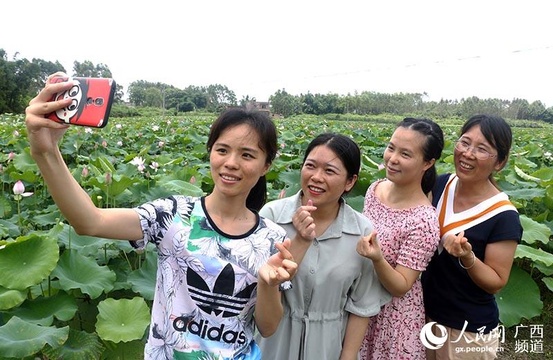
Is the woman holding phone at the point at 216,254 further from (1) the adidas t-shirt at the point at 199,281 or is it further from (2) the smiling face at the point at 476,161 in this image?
(2) the smiling face at the point at 476,161

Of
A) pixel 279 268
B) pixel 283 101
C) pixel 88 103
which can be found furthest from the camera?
pixel 283 101

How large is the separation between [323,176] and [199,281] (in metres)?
0.49

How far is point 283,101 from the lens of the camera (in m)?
40.0

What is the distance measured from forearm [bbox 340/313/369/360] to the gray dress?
0.08 feet

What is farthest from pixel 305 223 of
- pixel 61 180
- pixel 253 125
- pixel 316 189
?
pixel 61 180

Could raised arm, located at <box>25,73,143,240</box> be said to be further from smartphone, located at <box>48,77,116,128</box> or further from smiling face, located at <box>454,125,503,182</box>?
smiling face, located at <box>454,125,503,182</box>

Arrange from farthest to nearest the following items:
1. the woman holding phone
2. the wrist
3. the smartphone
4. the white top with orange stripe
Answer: the white top with orange stripe, the wrist, the woman holding phone, the smartphone

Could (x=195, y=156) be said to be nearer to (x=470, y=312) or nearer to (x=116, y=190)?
(x=116, y=190)

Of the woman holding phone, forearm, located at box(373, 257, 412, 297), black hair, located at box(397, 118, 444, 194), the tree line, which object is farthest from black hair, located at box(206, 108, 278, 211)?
the tree line

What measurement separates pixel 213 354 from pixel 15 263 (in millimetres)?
1376

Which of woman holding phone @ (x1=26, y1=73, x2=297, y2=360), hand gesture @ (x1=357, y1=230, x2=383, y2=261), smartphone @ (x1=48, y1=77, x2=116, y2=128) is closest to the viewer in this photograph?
smartphone @ (x1=48, y1=77, x2=116, y2=128)

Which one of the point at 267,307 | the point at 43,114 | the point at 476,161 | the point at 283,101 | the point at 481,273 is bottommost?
the point at 283,101

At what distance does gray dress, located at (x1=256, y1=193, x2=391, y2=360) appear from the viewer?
144cm

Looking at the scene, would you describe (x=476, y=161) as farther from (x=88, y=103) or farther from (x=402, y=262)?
(x=88, y=103)
